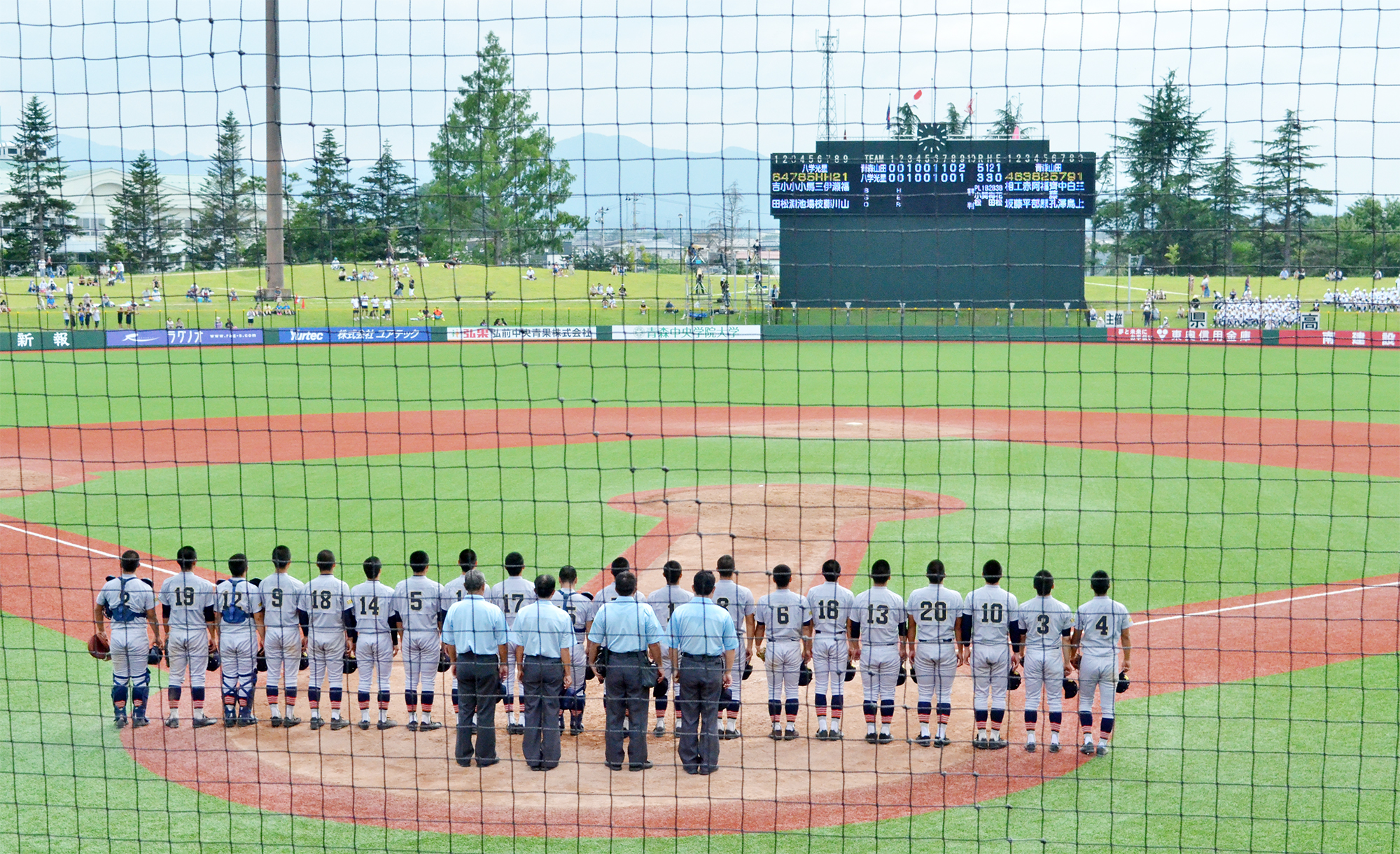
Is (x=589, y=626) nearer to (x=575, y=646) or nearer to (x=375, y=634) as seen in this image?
(x=575, y=646)

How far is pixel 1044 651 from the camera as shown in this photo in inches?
322

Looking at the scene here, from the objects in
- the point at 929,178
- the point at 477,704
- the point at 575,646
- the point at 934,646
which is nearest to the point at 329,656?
the point at 477,704

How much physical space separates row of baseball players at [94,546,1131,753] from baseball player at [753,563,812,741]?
11 mm

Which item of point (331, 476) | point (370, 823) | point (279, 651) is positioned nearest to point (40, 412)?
point (331, 476)

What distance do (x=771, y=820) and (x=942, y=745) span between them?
1.61 metres

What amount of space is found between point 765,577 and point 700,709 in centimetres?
437

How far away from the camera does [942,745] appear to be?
8.42 meters

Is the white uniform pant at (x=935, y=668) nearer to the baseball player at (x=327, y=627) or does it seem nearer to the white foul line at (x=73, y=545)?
the baseball player at (x=327, y=627)

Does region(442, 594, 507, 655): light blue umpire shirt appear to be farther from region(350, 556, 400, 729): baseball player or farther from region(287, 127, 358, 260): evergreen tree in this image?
region(287, 127, 358, 260): evergreen tree

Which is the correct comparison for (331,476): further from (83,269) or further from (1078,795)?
(83,269)

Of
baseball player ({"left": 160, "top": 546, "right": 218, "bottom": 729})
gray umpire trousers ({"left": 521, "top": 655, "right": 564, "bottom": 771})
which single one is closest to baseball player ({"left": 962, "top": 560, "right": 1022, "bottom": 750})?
gray umpire trousers ({"left": 521, "top": 655, "right": 564, "bottom": 771})

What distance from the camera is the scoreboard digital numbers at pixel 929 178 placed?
117ft

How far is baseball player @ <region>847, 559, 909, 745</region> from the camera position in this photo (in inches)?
330

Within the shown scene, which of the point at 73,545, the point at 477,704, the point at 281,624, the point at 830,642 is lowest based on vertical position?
the point at 73,545
